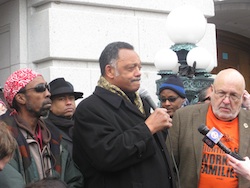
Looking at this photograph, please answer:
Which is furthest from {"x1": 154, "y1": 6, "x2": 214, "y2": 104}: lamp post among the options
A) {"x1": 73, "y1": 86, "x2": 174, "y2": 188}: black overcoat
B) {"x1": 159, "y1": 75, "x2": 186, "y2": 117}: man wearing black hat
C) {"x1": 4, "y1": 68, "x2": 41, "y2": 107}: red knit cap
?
{"x1": 73, "y1": 86, "x2": 174, "y2": 188}: black overcoat

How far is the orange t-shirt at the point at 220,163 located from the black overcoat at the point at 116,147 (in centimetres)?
32

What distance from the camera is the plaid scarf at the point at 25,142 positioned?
3.81 meters

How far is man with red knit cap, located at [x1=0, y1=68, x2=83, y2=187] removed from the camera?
3816 mm

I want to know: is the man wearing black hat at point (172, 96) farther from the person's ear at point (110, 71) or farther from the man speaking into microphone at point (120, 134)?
the person's ear at point (110, 71)

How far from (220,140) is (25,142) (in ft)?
4.26

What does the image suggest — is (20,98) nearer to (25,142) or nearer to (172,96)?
(25,142)

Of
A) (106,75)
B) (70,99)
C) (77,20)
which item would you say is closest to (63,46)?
(77,20)

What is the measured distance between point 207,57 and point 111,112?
2561 mm

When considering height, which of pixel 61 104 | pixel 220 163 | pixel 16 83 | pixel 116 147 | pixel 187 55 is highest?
pixel 187 55

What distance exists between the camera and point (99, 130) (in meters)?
3.65

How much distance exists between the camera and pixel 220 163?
404 cm

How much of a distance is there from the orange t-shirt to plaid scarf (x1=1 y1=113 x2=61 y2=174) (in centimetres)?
99

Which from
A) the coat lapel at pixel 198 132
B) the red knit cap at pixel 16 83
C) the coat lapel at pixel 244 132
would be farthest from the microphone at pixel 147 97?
the red knit cap at pixel 16 83

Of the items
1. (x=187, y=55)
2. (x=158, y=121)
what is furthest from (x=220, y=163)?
(x=187, y=55)
